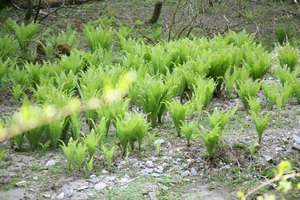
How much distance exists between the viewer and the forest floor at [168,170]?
2.66m

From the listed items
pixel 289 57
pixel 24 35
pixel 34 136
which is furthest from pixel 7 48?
pixel 289 57

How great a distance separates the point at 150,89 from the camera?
141 inches

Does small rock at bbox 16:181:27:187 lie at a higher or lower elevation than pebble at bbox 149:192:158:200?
lower

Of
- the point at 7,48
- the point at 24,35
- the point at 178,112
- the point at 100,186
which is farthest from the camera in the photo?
the point at 24,35

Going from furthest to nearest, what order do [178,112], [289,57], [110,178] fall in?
1. [289,57]
2. [178,112]
3. [110,178]

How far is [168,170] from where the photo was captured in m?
2.94

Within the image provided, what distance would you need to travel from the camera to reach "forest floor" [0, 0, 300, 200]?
2.66 meters

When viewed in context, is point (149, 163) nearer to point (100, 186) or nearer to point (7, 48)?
point (100, 186)

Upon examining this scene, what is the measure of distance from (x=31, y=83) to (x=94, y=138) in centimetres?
188

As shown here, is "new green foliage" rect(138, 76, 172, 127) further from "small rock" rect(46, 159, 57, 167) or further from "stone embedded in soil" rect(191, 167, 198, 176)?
"small rock" rect(46, 159, 57, 167)

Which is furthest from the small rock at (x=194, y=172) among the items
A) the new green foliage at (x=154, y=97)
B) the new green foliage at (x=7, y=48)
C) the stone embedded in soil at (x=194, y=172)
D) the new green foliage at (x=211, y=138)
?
the new green foliage at (x=7, y=48)

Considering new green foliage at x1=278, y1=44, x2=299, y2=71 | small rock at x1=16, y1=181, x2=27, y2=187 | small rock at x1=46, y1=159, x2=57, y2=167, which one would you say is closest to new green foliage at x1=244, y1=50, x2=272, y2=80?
new green foliage at x1=278, y1=44, x2=299, y2=71

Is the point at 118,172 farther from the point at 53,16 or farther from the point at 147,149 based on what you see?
the point at 53,16

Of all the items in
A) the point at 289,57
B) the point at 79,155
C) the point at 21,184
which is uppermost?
the point at 289,57
